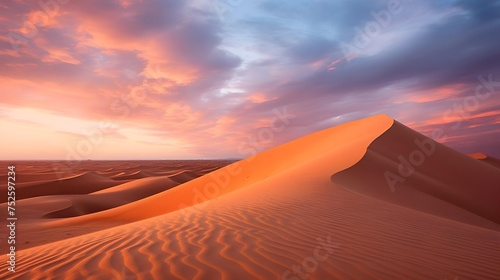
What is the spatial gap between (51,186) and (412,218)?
3122 centimetres

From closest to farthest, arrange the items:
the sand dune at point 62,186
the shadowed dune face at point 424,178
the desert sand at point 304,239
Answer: the desert sand at point 304,239 < the shadowed dune face at point 424,178 < the sand dune at point 62,186

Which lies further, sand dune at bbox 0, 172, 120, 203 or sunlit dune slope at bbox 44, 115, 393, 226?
sand dune at bbox 0, 172, 120, 203

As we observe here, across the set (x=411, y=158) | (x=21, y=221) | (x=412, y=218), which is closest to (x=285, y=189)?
(x=412, y=218)

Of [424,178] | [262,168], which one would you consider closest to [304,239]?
[424,178]

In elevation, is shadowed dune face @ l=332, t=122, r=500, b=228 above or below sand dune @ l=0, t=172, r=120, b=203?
above

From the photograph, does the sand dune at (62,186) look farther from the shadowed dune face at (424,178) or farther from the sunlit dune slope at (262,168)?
the shadowed dune face at (424,178)

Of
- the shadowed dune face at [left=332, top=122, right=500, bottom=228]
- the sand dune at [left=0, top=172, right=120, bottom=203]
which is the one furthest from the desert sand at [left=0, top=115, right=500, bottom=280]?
the sand dune at [left=0, top=172, right=120, bottom=203]

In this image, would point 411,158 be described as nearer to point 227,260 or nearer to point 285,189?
point 285,189

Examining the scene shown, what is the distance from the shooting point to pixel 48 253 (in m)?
4.21

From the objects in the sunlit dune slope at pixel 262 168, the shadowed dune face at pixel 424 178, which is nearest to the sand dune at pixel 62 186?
the sunlit dune slope at pixel 262 168

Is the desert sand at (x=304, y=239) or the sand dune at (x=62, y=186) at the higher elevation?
the desert sand at (x=304, y=239)

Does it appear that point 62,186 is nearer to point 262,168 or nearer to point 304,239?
point 262,168

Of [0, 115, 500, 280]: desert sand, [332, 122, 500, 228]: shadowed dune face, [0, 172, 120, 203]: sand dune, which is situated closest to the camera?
[0, 115, 500, 280]: desert sand

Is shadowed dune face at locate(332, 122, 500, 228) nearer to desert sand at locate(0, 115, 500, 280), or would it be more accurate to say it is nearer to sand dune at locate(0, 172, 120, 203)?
desert sand at locate(0, 115, 500, 280)
